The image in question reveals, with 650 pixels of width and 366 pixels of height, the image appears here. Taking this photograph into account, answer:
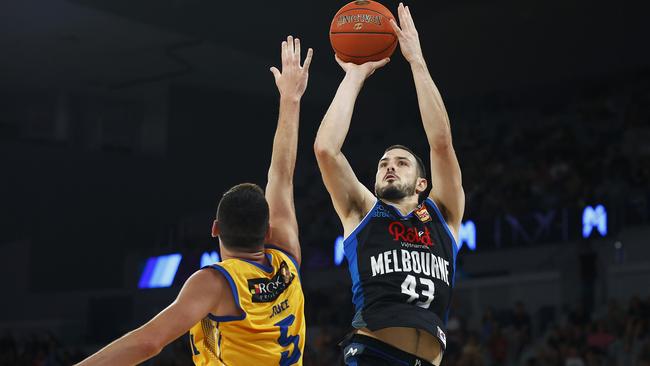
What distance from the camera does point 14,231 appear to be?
78.9ft

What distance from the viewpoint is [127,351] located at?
338cm

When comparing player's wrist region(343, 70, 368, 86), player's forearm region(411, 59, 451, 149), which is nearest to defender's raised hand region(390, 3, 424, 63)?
player's forearm region(411, 59, 451, 149)

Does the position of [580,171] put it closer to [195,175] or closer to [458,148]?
[458,148]

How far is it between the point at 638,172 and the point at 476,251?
3.30m

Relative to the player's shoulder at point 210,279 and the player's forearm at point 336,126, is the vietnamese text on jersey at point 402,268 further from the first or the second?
the player's shoulder at point 210,279

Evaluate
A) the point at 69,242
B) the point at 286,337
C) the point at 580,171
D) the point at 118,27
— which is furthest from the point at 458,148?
the point at 286,337

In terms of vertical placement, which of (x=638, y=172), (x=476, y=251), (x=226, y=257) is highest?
(x=638, y=172)

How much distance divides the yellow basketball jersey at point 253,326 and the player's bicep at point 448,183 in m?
1.63

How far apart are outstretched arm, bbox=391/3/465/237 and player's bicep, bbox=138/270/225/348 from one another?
198 cm

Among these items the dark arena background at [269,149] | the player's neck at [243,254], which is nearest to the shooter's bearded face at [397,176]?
the player's neck at [243,254]

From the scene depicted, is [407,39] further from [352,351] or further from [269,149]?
[269,149]

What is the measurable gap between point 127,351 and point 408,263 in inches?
82.8

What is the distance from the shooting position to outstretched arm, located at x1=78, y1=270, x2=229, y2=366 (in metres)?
3.36

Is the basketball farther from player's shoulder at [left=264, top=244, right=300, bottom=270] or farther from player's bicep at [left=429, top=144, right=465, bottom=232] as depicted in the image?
player's shoulder at [left=264, top=244, right=300, bottom=270]
